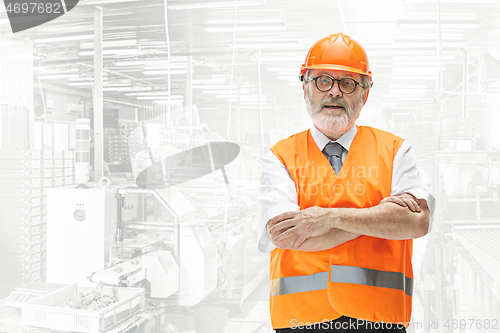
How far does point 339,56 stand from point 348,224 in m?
0.61

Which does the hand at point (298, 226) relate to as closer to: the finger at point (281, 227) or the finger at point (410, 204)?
the finger at point (281, 227)

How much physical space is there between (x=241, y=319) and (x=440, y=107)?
241 centimetres

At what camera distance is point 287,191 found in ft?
4.76

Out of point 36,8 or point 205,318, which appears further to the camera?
point 36,8

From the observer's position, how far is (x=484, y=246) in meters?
2.68

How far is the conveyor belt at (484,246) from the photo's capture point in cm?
232

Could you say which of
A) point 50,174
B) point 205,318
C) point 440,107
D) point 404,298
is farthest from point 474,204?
point 50,174

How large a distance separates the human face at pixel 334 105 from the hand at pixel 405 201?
1.06ft

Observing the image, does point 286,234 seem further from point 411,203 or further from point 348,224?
point 411,203

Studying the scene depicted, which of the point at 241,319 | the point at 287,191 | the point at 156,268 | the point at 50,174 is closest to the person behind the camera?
the point at 287,191

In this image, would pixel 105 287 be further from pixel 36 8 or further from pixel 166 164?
pixel 36 8

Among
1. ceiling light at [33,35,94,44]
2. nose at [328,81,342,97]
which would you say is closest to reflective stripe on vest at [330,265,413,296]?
nose at [328,81,342,97]

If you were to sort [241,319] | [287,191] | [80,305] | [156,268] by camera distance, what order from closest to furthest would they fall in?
[287,191] < [80,305] < [156,268] < [241,319]

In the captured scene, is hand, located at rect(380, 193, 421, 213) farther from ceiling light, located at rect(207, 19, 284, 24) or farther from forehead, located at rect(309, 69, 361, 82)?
ceiling light, located at rect(207, 19, 284, 24)
